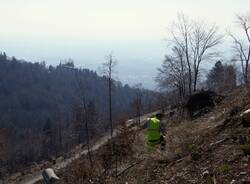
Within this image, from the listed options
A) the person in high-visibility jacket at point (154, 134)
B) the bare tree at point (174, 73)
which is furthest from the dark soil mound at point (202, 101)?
the bare tree at point (174, 73)

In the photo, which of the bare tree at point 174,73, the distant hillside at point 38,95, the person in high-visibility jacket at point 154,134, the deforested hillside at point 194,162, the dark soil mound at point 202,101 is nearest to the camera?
the deforested hillside at point 194,162

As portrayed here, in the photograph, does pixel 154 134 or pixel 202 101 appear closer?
pixel 154 134

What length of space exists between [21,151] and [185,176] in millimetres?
85852

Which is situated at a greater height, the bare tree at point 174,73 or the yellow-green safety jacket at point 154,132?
the bare tree at point 174,73

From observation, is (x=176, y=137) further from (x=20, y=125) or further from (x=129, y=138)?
(x=20, y=125)

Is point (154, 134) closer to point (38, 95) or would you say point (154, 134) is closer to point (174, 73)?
point (174, 73)

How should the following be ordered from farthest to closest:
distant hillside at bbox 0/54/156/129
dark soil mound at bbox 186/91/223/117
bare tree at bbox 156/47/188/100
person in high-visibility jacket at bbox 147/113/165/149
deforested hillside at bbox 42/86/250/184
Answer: distant hillside at bbox 0/54/156/129
bare tree at bbox 156/47/188/100
dark soil mound at bbox 186/91/223/117
person in high-visibility jacket at bbox 147/113/165/149
deforested hillside at bbox 42/86/250/184

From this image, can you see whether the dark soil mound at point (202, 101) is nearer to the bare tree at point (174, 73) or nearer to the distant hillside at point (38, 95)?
the bare tree at point (174, 73)

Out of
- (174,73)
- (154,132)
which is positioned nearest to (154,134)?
(154,132)

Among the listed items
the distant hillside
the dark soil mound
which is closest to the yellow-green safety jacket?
the dark soil mound

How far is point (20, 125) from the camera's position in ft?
470

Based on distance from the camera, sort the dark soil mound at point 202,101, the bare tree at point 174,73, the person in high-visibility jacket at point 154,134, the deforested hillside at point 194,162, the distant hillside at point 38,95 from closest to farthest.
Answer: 1. the deforested hillside at point 194,162
2. the person in high-visibility jacket at point 154,134
3. the dark soil mound at point 202,101
4. the bare tree at point 174,73
5. the distant hillside at point 38,95

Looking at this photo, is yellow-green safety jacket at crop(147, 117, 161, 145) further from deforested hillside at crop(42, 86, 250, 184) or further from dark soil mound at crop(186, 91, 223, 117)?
dark soil mound at crop(186, 91, 223, 117)

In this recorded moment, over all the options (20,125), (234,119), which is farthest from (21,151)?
(234,119)
